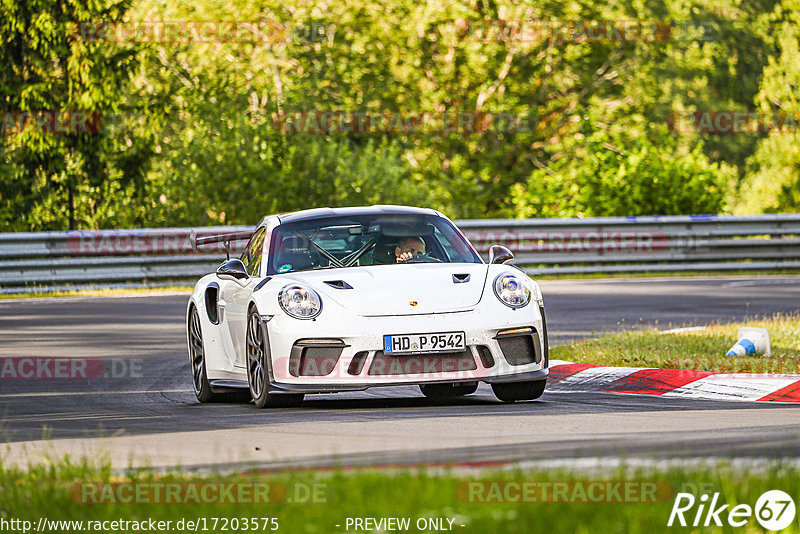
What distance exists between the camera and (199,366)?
455 inches

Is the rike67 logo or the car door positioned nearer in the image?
the rike67 logo

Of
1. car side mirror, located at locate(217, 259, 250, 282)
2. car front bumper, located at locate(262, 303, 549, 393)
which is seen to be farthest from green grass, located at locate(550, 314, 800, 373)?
car side mirror, located at locate(217, 259, 250, 282)

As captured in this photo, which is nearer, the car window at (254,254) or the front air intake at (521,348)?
the front air intake at (521,348)

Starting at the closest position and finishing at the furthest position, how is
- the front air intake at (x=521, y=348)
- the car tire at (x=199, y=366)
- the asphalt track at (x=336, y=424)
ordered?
1. the asphalt track at (x=336, y=424)
2. the front air intake at (x=521, y=348)
3. the car tire at (x=199, y=366)

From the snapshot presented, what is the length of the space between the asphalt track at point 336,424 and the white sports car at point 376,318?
0.23 meters

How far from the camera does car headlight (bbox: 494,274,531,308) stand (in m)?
9.86

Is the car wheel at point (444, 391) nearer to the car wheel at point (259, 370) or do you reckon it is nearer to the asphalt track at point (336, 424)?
the asphalt track at point (336, 424)

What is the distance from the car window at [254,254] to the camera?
432 inches

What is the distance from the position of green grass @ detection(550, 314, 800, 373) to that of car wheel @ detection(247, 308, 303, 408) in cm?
313

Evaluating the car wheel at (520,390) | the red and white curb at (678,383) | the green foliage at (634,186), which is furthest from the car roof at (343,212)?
the green foliage at (634,186)

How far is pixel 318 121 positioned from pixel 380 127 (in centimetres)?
592

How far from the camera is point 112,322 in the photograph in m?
17.8

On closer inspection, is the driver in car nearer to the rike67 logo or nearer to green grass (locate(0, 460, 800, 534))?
green grass (locate(0, 460, 800, 534))

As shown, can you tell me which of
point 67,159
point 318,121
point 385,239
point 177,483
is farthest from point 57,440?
point 318,121
